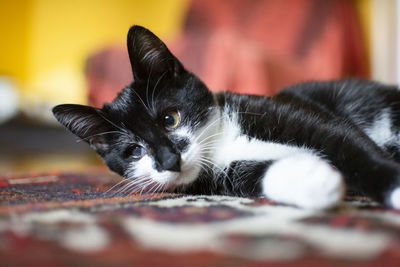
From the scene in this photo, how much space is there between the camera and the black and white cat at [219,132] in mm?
844

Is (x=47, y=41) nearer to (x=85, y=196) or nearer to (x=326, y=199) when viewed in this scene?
(x=85, y=196)

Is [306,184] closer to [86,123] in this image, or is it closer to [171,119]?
[171,119]

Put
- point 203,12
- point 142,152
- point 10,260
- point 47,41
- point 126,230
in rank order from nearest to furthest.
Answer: point 10,260, point 126,230, point 142,152, point 203,12, point 47,41

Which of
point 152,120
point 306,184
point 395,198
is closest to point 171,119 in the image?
point 152,120

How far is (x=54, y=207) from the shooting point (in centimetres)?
76

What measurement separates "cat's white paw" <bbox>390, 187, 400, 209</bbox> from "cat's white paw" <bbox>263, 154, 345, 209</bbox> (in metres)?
0.11

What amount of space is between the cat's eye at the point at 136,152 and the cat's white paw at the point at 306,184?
38cm

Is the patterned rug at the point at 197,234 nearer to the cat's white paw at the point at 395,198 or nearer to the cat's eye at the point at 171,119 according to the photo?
the cat's white paw at the point at 395,198

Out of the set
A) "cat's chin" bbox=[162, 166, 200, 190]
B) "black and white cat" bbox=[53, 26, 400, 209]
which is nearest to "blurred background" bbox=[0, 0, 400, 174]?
"black and white cat" bbox=[53, 26, 400, 209]

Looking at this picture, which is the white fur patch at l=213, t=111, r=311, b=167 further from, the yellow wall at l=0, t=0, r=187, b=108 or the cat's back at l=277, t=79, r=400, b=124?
the yellow wall at l=0, t=0, r=187, b=108

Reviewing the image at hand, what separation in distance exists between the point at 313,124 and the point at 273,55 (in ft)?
5.71

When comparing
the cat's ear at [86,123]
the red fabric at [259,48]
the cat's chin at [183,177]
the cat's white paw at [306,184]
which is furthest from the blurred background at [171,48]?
the cat's white paw at [306,184]

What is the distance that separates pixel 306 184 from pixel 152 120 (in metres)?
0.47

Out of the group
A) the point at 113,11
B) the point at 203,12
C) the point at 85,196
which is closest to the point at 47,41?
the point at 113,11
